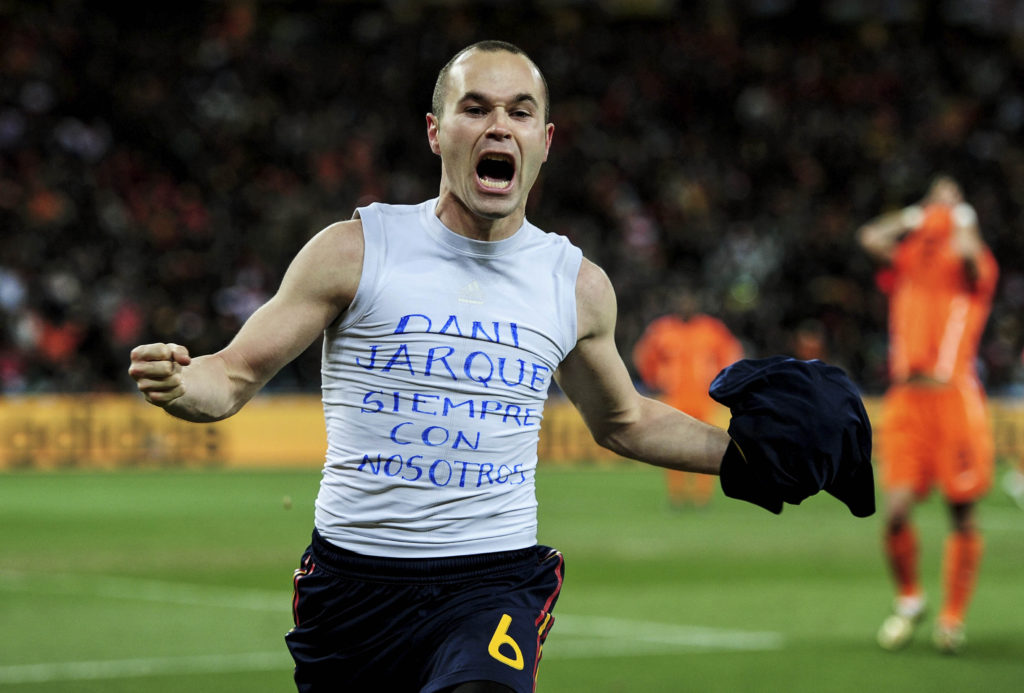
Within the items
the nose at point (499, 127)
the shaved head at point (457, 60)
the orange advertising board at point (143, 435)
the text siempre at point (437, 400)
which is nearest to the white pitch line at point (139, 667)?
the text siempre at point (437, 400)

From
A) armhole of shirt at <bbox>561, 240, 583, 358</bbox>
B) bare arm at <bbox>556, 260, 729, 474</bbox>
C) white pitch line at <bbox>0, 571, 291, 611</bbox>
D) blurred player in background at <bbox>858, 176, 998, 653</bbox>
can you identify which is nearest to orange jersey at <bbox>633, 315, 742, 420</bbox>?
white pitch line at <bbox>0, 571, 291, 611</bbox>

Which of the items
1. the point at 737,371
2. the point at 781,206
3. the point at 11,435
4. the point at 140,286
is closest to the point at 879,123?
the point at 781,206

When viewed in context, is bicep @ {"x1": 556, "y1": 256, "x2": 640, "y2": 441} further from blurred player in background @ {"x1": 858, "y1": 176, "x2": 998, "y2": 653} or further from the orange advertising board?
the orange advertising board

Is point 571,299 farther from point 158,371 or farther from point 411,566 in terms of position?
point 158,371

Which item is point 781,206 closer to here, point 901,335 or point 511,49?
point 901,335

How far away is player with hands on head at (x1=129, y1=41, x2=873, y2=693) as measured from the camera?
150 inches

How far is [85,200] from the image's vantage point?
22703mm

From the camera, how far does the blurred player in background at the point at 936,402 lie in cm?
865

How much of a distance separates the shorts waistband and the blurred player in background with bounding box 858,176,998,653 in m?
5.25

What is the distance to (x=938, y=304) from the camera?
9.03 m

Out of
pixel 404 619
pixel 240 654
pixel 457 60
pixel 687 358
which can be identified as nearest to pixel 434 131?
pixel 457 60

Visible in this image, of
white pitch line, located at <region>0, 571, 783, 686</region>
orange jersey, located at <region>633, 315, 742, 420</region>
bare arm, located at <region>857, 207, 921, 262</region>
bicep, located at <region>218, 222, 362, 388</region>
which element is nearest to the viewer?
bicep, located at <region>218, 222, 362, 388</region>

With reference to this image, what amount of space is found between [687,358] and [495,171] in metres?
13.9

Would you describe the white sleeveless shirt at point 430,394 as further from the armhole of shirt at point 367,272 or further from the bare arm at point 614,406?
the bare arm at point 614,406
